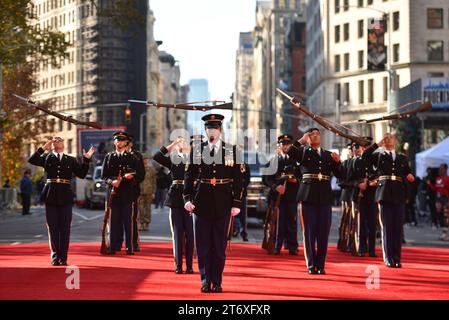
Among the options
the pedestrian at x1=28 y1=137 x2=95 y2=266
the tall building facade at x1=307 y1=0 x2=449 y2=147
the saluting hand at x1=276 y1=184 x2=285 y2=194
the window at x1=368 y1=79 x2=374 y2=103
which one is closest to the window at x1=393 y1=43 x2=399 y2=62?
the tall building facade at x1=307 y1=0 x2=449 y2=147

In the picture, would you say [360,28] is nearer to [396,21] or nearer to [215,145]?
[396,21]

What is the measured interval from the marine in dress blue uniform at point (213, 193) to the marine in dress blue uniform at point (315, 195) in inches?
102

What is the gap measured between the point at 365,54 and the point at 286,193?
72.8 metres

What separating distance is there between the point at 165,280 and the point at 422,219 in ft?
89.1

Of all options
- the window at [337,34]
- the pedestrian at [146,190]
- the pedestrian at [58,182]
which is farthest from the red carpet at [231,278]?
the window at [337,34]

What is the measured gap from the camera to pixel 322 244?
14.5 m

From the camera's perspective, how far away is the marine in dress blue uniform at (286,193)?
19.0 meters

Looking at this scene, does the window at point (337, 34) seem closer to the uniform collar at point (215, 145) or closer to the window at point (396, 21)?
the window at point (396, 21)

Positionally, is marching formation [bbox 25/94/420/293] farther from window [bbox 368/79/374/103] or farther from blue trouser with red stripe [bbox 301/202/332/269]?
window [bbox 368/79/374/103]

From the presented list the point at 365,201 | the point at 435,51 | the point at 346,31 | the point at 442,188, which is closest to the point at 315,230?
the point at 365,201

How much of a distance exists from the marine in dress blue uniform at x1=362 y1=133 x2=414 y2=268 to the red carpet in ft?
1.16

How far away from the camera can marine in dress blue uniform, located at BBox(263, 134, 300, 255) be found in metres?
19.0

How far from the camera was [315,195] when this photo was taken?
14.7 metres
